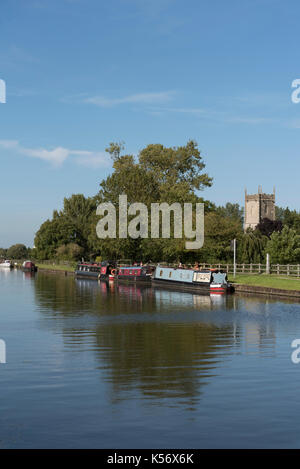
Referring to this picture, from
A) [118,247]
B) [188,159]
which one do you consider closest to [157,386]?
[118,247]

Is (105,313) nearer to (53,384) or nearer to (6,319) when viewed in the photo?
(6,319)

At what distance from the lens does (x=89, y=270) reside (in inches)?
3548

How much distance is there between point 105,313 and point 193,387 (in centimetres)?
2060

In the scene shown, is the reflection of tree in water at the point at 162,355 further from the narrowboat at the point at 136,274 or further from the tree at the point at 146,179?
the tree at the point at 146,179

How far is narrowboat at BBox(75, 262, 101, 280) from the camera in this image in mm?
87181

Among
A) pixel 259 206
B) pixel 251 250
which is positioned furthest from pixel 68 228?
pixel 259 206

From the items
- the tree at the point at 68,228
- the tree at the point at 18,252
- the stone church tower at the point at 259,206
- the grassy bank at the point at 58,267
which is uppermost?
the stone church tower at the point at 259,206

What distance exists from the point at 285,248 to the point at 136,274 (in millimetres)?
19512

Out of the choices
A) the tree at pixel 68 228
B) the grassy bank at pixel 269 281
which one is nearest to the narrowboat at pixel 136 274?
the grassy bank at pixel 269 281

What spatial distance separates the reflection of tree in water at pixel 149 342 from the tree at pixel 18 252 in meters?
145

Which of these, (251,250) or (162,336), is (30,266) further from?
(162,336)

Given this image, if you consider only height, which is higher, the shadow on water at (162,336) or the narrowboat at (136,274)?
the narrowboat at (136,274)

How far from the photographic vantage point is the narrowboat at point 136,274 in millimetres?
72375
